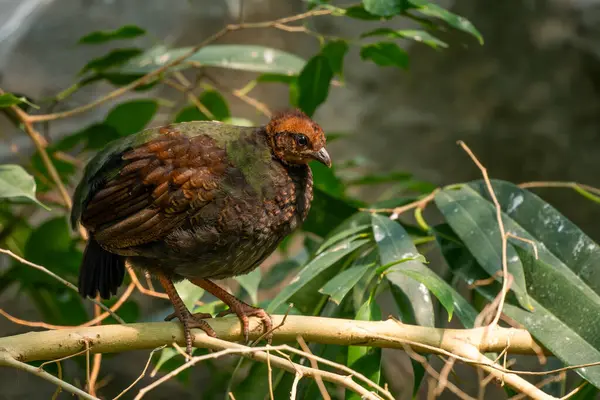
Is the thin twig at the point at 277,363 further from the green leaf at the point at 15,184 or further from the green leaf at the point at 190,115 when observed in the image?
the green leaf at the point at 190,115

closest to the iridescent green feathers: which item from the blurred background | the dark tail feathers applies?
the dark tail feathers

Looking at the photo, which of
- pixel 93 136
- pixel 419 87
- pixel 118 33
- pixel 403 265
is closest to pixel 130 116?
pixel 93 136

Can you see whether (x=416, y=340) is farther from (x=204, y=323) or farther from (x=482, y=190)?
(x=482, y=190)

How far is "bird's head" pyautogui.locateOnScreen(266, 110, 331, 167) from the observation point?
189 cm

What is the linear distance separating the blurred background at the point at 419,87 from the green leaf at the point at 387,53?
5.25 ft

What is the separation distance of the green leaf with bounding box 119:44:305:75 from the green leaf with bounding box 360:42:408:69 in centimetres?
29

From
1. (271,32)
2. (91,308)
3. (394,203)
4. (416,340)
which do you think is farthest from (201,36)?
(416,340)

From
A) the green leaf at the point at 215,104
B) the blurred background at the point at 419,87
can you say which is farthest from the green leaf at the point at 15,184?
the blurred background at the point at 419,87

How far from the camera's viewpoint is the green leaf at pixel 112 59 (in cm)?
260

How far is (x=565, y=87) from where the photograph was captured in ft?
13.0

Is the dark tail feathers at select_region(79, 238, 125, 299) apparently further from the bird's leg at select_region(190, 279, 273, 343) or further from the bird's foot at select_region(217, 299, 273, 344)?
the bird's foot at select_region(217, 299, 273, 344)

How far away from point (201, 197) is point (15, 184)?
608 millimetres

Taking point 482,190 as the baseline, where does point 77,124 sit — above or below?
below

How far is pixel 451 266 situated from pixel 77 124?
290cm
